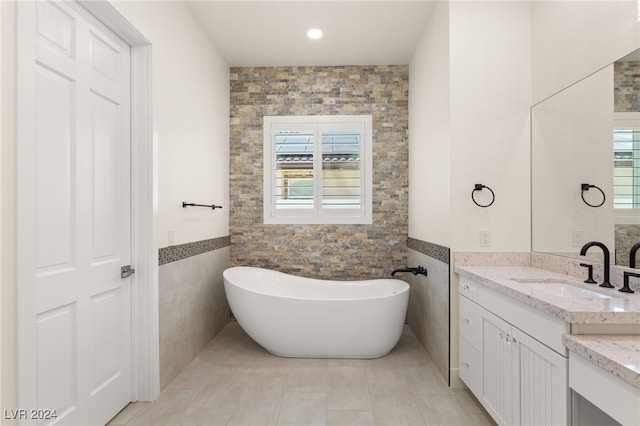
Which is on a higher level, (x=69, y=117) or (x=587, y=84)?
(x=587, y=84)

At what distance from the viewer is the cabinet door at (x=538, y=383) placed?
52.7 inches

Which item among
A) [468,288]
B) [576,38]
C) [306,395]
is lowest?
[306,395]

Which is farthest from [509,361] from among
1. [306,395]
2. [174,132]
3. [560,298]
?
[174,132]

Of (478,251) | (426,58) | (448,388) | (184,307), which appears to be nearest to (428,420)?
(448,388)

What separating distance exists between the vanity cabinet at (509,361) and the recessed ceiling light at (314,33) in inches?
94.5

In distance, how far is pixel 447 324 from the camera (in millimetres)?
2471

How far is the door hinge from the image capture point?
2078mm

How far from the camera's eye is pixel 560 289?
1.85m

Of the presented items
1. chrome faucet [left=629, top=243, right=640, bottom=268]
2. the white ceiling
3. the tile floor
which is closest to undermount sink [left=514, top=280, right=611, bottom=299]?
chrome faucet [left=629, top=243, right=640, bottom=268]

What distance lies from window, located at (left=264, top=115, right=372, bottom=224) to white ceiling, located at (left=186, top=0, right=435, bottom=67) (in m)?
0.63

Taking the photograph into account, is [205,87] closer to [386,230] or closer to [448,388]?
[386,230]

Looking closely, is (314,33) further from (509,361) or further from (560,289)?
(509,361)

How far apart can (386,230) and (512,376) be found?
2163 millimetres

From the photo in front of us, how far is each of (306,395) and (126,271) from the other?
4.60ft
